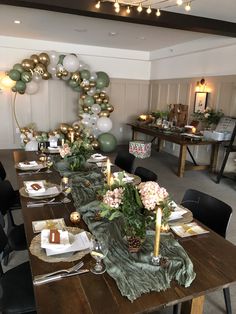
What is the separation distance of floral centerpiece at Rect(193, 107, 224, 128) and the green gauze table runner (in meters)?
4.22

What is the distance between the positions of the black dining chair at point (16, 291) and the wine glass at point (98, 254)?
47cm

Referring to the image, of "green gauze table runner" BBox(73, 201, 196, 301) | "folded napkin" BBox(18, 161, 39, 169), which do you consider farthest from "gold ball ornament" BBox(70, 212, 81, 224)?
"folded napkin" BBox(18, 161, 39, 169)

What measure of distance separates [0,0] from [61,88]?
3802 mm

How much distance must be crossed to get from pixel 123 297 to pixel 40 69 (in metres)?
5.53

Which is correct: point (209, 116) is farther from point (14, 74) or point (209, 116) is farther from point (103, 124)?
point (14, 74)

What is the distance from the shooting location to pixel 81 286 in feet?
3.51

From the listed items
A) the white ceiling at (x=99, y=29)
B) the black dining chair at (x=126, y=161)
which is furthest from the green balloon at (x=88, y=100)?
the black dining chair at (x=126, y=161)

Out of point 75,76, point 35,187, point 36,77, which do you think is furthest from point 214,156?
point 36,77

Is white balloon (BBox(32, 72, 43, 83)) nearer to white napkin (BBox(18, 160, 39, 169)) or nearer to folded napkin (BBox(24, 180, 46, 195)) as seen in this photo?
white napkin (BBox(18, 160, 39, 169))

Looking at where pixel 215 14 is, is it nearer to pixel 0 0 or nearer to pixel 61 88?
pixel 0 0

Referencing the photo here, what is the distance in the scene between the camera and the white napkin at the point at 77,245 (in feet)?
4.18

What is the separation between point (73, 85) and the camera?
6160 millimetres

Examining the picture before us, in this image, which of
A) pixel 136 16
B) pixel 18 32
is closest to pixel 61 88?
pixel 18 32

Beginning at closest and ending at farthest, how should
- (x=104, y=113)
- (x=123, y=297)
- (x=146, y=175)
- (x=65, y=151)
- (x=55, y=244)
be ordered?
(x=123, y=297), (x=55, y=244), (x=65, y=151), (x=146, y=175), (x=104, y=113)
